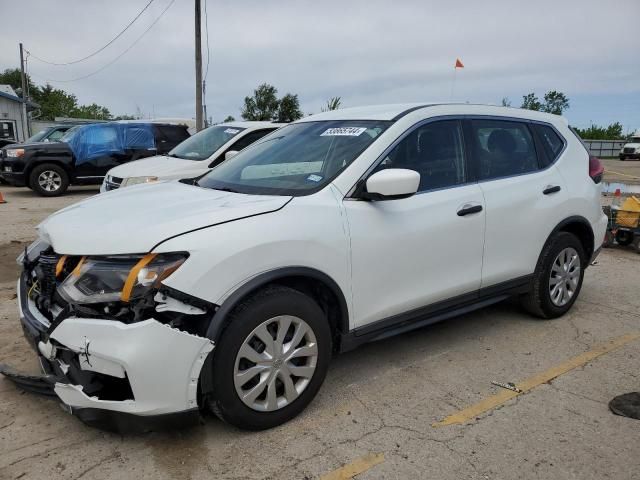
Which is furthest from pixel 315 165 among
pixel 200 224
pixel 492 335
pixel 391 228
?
pixel 492 335

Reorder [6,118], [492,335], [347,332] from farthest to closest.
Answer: [6,118] → [492,335] → [347,332]

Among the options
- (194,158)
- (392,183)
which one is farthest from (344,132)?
(194,158)

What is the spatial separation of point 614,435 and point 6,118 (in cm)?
3632

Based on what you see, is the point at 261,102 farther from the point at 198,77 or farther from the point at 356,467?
the point at 356,467

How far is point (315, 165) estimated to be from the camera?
3451 mm

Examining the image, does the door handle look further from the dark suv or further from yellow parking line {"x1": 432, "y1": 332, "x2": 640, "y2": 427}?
the dark suv

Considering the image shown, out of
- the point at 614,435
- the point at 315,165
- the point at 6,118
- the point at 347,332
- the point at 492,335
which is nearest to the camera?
the point at 614,435

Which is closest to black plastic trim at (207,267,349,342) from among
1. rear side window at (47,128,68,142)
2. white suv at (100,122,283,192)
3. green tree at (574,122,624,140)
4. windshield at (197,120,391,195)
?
windshield at (197,120,391,195)

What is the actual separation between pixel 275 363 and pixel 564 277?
2.94m

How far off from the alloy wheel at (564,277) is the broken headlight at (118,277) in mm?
3268

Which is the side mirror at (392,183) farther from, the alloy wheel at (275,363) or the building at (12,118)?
the building at (12,118)

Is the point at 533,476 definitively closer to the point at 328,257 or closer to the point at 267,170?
the point at 328,257

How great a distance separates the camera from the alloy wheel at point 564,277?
4484 millimetres

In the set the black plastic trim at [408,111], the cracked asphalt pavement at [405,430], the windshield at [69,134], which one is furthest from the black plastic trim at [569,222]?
the windshield at [69,134]
